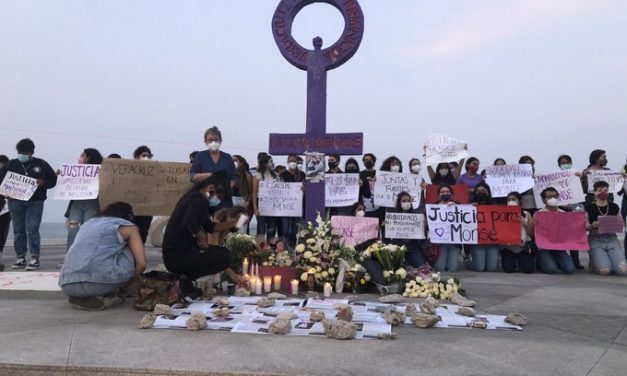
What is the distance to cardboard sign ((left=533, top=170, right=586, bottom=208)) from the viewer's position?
9219 mm

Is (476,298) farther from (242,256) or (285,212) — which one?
(285,212)

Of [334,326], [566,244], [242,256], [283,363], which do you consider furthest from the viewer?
[566,244]

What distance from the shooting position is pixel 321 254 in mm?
6266

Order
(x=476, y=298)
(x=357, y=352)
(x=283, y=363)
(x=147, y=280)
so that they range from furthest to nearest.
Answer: (x=476, y=298) → (x=147, y=280) → (x=357, y=352) → (x=283, y=363)

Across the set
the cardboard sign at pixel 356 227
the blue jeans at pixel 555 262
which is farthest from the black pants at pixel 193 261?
the blue jeans at pixel 555 262

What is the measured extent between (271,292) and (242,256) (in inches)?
26.5

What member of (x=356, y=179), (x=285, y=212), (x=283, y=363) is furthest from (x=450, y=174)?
(x=283, y=363)

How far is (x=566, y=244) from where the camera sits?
8.53m

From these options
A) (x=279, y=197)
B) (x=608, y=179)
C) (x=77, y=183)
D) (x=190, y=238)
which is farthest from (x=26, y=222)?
(x=608, y=179)

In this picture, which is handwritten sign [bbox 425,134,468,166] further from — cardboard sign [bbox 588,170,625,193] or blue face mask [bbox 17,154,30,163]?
blue face mask [bbox 17,154,30,163]

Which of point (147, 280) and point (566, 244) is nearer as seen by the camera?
point (147, 280)

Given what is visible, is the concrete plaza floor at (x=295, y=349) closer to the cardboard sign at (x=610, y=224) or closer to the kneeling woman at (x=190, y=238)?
the kneeling woman at (x=190, y=238)

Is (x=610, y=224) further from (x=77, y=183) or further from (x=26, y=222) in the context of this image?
(x=26, y=222)

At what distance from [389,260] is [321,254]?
947 mm
